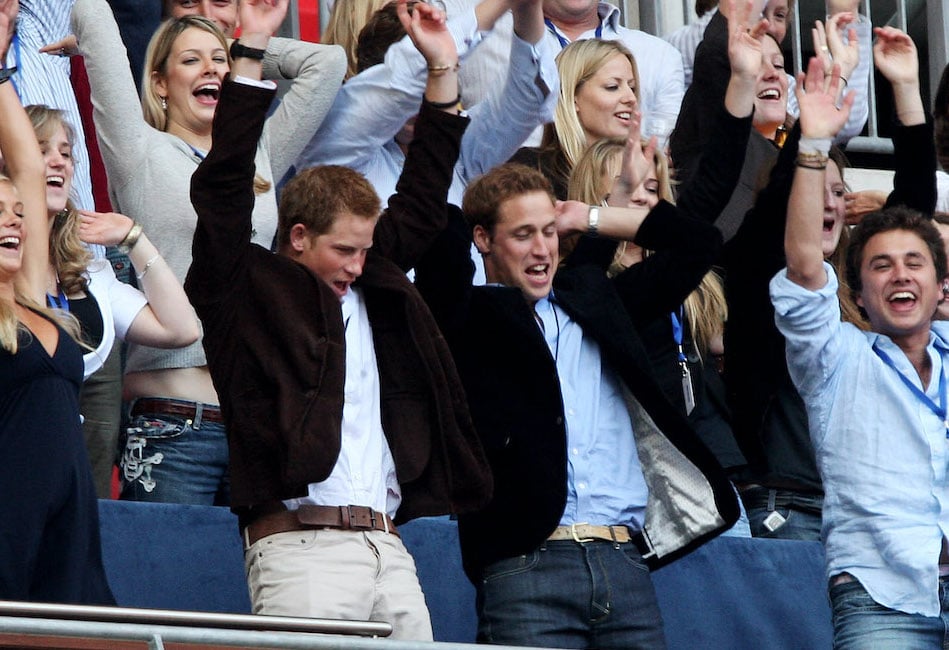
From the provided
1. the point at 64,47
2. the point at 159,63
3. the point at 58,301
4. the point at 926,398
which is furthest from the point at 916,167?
the point at 64,47

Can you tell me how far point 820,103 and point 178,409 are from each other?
6.53 feet

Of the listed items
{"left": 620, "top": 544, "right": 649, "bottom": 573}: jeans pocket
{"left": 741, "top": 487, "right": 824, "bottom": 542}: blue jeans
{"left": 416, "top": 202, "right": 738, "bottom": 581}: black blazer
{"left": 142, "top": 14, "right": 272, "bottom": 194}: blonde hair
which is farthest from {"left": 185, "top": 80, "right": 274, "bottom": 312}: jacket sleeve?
{"left": 741, "top": 487, "right": 824, "bottom": 542}: blue jeans

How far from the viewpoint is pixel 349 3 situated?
6539mm

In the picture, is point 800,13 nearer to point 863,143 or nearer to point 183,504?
point 863,143

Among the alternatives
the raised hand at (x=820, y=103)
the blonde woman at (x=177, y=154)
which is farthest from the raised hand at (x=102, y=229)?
the raised hand at (x=820, y=103)

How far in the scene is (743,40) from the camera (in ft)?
18.9

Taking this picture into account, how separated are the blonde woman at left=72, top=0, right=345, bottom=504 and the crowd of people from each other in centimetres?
1

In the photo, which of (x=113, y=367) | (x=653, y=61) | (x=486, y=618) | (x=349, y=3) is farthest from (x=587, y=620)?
(x=653, y=61)

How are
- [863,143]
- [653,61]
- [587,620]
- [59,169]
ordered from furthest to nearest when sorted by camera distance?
1. [863,143]
2. [653,61]
3. [59,169]
4. [587,620]

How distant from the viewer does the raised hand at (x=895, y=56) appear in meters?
5.81

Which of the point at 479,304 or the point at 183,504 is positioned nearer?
the point at 479,304

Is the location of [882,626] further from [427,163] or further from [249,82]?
[249,82]

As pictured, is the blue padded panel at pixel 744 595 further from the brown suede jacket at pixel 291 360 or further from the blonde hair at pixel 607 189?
the brown suede jacket at pixel 291 360

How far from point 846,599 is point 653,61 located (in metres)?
3.18
